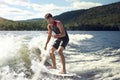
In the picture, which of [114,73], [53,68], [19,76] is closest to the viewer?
[19,76]

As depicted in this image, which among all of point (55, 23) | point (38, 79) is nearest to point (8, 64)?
point (38, 79)

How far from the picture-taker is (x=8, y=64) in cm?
1357

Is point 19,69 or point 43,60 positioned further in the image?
point 43,60

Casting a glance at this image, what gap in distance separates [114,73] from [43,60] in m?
3.42

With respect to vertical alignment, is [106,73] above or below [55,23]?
below

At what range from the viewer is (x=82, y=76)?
596 inches

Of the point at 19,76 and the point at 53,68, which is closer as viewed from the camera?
the point at 19,76

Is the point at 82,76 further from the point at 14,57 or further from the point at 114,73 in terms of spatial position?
the point at 14,57

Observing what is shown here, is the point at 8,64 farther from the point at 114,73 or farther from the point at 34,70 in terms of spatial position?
the point at 114,73

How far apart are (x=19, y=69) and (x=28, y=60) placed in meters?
1.29

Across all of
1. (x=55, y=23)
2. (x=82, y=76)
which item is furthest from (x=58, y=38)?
(x=82, y=76)

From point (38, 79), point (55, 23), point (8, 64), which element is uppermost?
point (55, 23)

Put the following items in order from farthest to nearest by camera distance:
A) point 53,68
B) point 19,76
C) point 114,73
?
1. point 114,73
2. point 53,68
3. point 19,76

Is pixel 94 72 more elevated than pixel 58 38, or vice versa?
pixel 58 38
